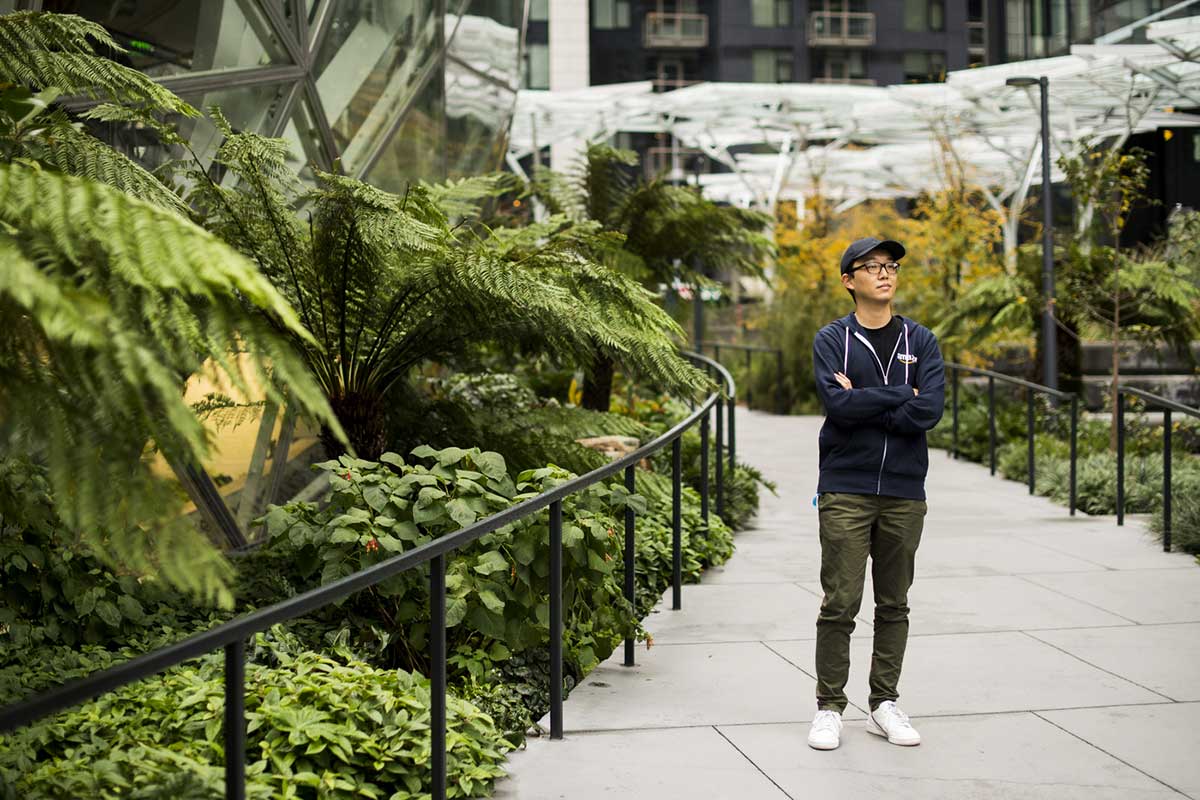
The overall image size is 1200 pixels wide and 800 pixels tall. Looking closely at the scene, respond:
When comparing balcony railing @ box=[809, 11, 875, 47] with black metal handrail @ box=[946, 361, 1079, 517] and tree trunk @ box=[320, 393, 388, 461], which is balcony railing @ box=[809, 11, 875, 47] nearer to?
black metal handrail @ box=[946, 361, 1079, 517]

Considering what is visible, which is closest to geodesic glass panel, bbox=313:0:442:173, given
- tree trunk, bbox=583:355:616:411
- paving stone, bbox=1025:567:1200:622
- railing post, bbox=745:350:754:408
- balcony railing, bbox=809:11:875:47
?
tree trunk, bbox=583:355:616:411

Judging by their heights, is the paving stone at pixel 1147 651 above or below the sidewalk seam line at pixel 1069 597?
above

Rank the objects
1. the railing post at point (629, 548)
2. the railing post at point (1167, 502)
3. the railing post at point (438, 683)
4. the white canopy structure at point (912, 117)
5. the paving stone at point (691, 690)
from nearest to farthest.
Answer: the railing post at point (438, 683)
the paving stone at point (691, 690)
the railing post at point (629, 548)
the railing post at point (1167, 502)
the white canopy structure at point (912, 117)

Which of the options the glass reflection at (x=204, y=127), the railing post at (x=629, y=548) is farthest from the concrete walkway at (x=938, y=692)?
the glass reflection at (x=204, y=127)

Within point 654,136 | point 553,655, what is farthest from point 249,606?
point 654,136

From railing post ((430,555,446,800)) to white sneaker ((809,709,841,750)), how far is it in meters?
1.44

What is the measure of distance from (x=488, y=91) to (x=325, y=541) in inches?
370

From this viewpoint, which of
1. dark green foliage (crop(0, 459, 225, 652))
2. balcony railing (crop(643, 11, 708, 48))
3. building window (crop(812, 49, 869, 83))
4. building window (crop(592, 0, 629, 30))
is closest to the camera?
dark green foliage (crop(0, 459, 225, 652))

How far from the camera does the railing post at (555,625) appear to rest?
465 cm

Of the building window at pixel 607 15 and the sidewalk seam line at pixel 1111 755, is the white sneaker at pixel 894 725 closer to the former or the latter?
the sidewalk seam line at pixel 1111 755

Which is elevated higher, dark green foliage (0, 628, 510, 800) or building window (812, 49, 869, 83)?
building window (812, 49, 869, 83)

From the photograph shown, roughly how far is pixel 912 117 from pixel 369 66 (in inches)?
1235

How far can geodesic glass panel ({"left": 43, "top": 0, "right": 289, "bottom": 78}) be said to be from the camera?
709 centimetres

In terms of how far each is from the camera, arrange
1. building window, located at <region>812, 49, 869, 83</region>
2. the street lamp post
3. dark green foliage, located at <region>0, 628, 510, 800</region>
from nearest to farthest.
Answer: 1. dark green foliage, located at <region>0, 628, 510, 800</region>
2. the street lamp post
3. building window, located at <region>812, 49, 869, 83</region>
